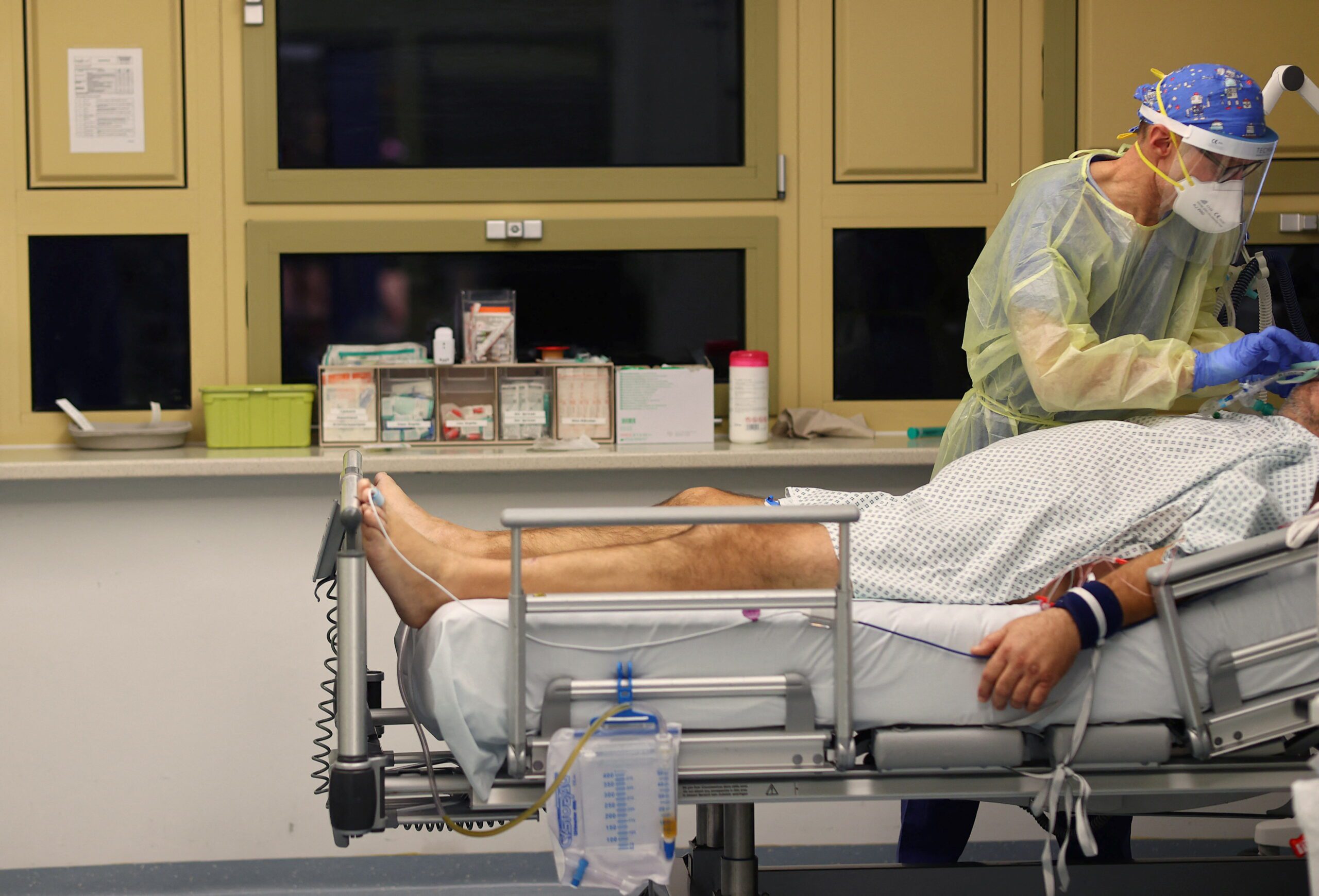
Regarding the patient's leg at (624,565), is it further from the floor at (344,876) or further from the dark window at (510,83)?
the dark window at (510,83)

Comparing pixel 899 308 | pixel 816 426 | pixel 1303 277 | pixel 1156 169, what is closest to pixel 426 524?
pixel 816 426

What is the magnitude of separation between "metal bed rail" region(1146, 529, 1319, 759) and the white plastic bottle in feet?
5.22

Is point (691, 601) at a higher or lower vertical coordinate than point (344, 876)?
higher

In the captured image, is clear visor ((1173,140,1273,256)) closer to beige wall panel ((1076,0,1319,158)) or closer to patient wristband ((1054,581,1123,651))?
patient wristband ((1054,581,1123,651))

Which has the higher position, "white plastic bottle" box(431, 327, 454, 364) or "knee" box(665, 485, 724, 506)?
"white plastic bottle" box(431, 327, 454, 364)

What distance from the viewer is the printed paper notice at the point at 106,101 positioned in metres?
2.63

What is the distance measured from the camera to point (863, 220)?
2793mm

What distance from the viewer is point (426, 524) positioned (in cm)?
175

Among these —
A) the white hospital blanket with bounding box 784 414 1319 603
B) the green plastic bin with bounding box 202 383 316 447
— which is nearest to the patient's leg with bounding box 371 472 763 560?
the white hospital blanket with bounding box 784 414 1319 603

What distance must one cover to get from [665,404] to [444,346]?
0.51 m

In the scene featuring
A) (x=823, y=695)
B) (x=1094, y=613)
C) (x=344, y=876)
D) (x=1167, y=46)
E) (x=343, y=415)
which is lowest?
(x=344, y=876)

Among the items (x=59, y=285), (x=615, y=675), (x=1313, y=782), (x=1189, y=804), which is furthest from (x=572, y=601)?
(x=59, y=285)

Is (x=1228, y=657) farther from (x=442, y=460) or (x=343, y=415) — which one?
(x=343, y=415)

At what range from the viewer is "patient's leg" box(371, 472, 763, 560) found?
1692 millimetres
